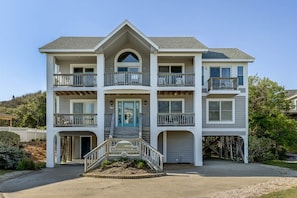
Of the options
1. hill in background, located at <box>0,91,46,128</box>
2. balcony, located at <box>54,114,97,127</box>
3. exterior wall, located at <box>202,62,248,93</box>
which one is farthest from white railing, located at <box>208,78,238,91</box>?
hill in background, located at <box>0,91,46,128</box>

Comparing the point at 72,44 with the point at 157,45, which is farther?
the point at 72,44

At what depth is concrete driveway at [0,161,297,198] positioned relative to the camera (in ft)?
39.2

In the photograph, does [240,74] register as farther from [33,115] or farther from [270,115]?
[33,115]

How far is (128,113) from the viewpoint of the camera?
24.1m

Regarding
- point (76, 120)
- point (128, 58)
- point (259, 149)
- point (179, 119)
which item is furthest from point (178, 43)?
point (259, 149)

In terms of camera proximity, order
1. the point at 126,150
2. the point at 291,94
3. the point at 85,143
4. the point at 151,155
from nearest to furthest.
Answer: the point at 151,155 < the point at 126,150 < the point at 85,143 < the point at 291,94

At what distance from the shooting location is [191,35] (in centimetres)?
2681

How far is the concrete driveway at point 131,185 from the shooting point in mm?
11938

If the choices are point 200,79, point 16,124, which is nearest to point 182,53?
point 200,79

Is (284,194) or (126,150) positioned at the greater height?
(126,150)

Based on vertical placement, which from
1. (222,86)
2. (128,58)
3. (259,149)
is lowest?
(259,149)

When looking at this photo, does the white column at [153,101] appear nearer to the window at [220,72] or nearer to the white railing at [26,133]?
the window at [220,72]

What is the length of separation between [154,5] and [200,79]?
6361 millimetres

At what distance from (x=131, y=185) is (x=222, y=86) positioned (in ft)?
40.2
